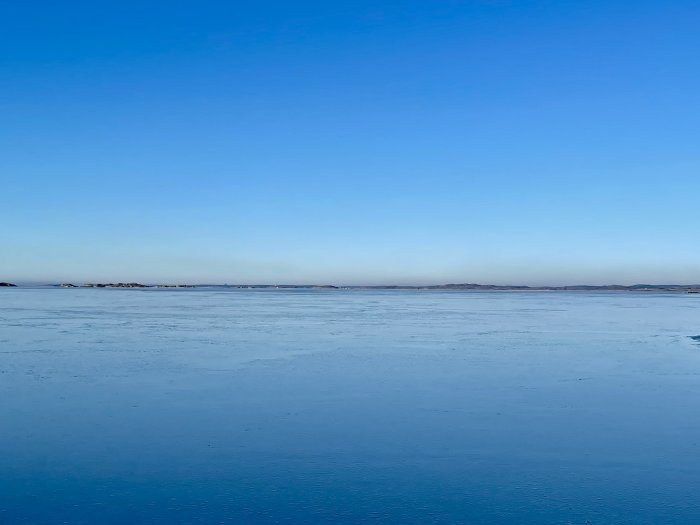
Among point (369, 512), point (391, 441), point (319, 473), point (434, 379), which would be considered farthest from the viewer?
point (434, 379)

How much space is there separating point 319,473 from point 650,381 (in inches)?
287

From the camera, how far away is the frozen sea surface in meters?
4.81

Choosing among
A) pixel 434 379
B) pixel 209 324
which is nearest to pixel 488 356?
pixel 434 379

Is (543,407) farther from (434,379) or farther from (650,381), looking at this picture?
(650,381)

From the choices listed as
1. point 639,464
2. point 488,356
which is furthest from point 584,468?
point 488,356

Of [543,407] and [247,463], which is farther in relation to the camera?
[543,407]

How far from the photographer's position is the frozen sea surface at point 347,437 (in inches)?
189

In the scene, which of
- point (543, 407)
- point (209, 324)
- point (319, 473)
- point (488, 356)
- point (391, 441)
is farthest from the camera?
point (209, 324)

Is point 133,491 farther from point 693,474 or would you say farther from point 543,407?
point 543,407

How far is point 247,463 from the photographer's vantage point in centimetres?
581

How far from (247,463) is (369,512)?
1.59 meters

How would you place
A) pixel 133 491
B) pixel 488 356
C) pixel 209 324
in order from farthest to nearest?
1. pixel 209 324
2. pixel 488 356
3. pixel 133 491

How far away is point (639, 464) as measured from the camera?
5848mm

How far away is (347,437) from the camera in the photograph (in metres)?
6.74
